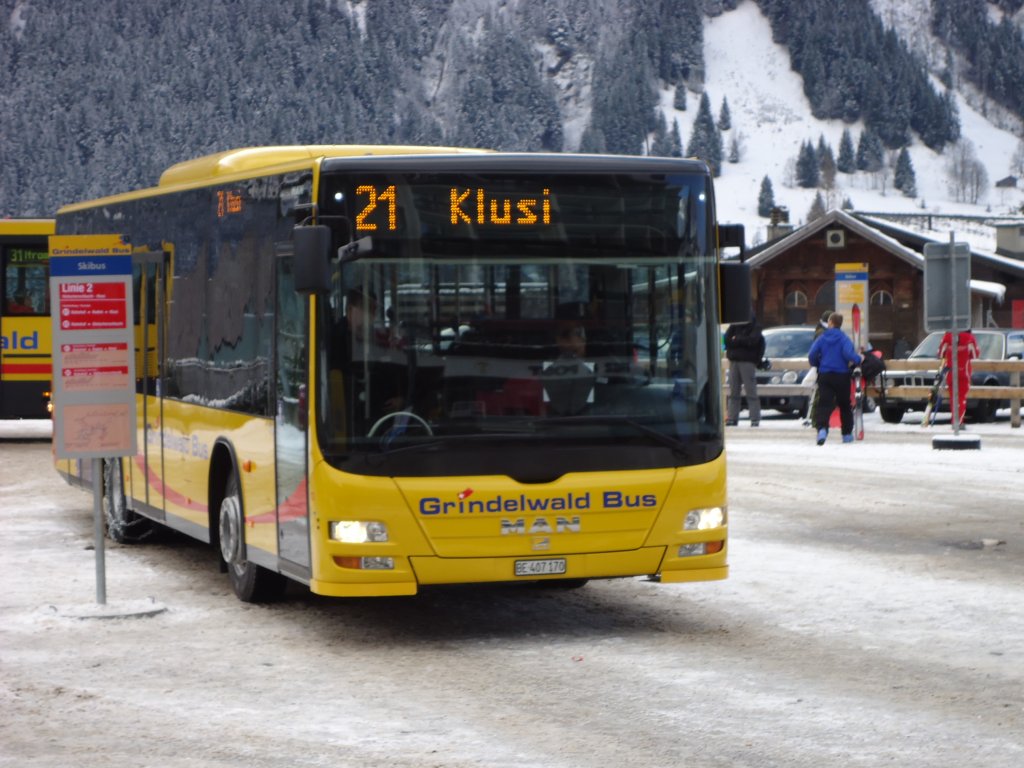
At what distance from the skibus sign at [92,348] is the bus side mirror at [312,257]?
6.53 feet

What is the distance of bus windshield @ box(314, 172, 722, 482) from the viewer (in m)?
9.45

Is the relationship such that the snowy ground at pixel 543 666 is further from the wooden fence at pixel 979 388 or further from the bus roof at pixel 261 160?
the wooden fence at pixel 979 388

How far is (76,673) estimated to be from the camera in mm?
8820

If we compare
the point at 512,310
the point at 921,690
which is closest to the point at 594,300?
the point at 512,310

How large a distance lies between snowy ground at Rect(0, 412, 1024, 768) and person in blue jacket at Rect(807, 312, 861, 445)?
34.8 ft

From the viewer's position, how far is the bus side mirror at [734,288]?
10.1 meters

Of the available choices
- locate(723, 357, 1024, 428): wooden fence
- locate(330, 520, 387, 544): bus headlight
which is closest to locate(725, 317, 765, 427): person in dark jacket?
locate(723, 357, 1024, 428): wooden fence

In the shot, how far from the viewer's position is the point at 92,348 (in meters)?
10.9

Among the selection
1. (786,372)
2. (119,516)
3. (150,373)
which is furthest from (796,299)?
(150,373)

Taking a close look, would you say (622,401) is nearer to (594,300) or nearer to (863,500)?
(594,300)

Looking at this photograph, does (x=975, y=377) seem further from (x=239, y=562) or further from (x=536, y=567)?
(x=536, y=567)

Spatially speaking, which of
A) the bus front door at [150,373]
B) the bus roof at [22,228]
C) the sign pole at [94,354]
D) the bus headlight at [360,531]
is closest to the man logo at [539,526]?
the bus headlight at [360,531]

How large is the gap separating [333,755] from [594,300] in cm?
344

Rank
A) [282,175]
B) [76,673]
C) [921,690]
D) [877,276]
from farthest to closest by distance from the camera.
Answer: [877,276]
[282,175]
[76,673]
[921,690]
